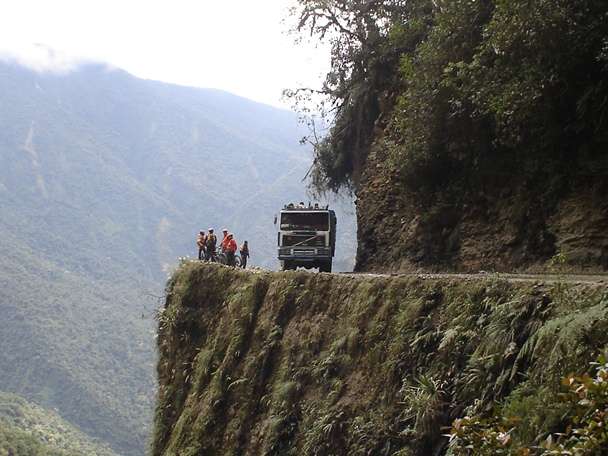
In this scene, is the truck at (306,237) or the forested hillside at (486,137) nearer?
the forested hillside at (486,137)

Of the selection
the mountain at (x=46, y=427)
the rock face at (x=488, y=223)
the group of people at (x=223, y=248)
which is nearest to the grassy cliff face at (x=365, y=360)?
the rock face at (x=488, y=223)

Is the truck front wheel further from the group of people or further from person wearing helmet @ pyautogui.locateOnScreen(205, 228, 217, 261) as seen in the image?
person wearing helmet @ pyautogui.locateOnScreen(205, 228, 217, 261)

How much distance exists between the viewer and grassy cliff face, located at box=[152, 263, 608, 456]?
686 cm

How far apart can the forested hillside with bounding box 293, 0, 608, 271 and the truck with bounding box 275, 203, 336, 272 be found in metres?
1.70

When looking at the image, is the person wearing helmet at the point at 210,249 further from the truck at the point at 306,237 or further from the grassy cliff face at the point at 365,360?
the grassy cliff face at the point at 365,360

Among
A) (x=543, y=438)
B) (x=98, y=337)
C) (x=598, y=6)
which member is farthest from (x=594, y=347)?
(x=98, y=337)

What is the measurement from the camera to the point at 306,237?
27125mm

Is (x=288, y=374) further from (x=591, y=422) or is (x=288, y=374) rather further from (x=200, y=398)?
(x=591, y=422)

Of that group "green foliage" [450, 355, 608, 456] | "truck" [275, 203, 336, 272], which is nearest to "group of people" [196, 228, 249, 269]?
"truck" [275, 203, 336, 272]

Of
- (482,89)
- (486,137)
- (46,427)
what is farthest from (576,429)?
(46,427)

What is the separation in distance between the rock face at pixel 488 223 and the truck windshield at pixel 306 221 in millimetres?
1838

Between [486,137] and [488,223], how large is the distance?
244cm

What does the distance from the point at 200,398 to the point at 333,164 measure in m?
18.1

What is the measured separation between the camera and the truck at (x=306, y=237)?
2691cm
